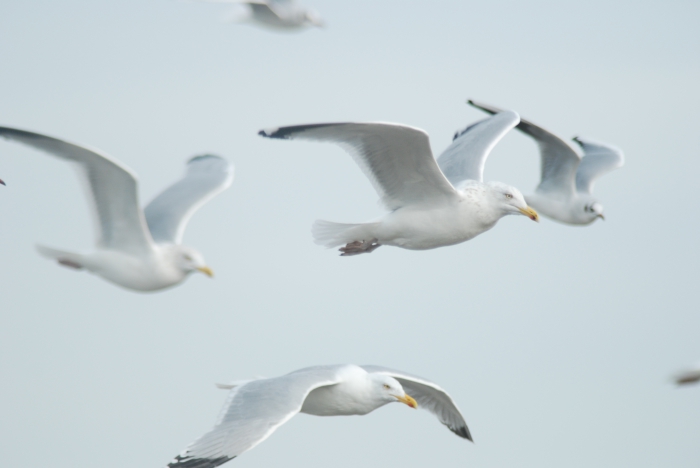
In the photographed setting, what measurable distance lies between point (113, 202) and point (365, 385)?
8.87 ft

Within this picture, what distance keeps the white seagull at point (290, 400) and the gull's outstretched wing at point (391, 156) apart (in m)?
1.50

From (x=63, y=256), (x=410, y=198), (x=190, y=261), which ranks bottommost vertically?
(x=63, y=256)

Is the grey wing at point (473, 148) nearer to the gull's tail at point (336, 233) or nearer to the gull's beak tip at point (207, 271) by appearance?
the gull's tail at point (336, 233)

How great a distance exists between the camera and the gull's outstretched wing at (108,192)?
860 cm

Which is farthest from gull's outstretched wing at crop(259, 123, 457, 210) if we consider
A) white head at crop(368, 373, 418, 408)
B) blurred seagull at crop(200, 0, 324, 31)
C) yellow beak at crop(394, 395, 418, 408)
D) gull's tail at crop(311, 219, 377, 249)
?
blurred seagull at crop(200, 0, 324, 31)

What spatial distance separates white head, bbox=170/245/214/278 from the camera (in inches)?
369

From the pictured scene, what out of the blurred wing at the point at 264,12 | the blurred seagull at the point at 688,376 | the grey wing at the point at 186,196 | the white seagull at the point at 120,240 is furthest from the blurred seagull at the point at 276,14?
the blurred seagull at the point at 688,376

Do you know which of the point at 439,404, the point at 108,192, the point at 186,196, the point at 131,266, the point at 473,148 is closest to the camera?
the point at 108,192

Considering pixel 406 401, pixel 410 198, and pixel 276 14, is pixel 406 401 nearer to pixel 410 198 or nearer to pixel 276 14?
pixel 410 198

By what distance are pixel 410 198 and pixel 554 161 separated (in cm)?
523

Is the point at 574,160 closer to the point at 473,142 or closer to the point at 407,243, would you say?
the point at 473,142

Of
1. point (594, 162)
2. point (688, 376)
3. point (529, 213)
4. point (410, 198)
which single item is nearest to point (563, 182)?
point (594, 162)

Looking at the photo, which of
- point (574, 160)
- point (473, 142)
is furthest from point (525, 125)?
point (473, 142)

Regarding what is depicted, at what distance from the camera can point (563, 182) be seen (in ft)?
45.5
